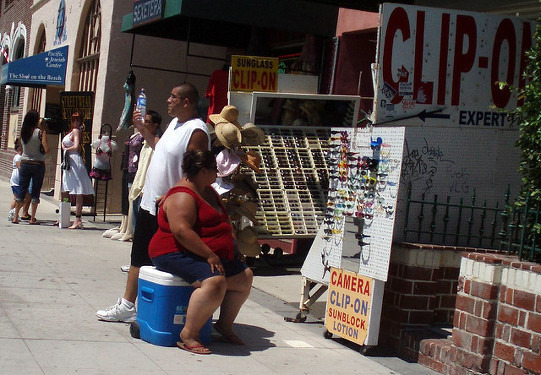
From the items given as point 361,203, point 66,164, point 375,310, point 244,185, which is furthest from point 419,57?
point 66,164

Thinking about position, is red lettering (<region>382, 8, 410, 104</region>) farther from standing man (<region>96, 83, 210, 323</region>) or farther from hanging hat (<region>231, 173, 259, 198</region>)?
hanging hat (<region>231, 173, 259, 198</region>)

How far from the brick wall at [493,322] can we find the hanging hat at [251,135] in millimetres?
3572

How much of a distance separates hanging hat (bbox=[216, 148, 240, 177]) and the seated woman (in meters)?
2.51

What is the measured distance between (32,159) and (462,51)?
8499mm

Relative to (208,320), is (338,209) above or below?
above

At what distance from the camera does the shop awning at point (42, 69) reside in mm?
19859

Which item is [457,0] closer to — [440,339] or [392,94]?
[392,94]

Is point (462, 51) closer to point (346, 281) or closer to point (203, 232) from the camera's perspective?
point (346, 281)

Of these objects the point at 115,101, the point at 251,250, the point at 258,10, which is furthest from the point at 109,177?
the point at 251,250

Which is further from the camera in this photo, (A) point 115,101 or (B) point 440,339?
(A) point 115,101

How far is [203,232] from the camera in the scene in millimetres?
6082

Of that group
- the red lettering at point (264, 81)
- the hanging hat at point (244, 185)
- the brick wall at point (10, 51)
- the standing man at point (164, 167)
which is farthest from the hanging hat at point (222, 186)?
the brick wall at point (10, 51)

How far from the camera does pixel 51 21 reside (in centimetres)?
2292

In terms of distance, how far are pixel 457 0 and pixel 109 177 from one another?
7.05 meters
